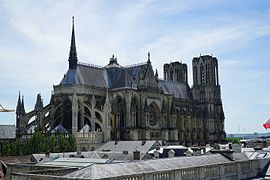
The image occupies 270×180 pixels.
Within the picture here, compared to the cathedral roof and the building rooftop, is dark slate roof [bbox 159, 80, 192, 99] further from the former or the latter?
the building rooftop

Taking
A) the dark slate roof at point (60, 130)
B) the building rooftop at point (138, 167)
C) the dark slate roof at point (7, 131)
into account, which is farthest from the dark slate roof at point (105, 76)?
the building rooftop at point (138, 167)

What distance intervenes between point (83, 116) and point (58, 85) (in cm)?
904

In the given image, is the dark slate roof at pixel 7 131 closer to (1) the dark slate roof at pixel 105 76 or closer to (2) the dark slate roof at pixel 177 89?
(1) the dark slate roof at pixel 105 76

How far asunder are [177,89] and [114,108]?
116 ft

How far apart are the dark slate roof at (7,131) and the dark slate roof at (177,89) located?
40.1m

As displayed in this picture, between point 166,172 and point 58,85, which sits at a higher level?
point 58,85

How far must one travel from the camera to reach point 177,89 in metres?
115

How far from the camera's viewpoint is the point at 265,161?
2617 cm

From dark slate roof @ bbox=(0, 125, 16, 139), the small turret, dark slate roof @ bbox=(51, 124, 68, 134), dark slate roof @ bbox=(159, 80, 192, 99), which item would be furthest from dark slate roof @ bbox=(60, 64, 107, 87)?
dark slate roof @ bbox=(159, 80, 192, 99)

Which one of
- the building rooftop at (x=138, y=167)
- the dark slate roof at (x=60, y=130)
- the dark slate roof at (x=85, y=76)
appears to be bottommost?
the building rooftop at (x=138, y=167)

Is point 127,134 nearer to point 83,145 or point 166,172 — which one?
point 83,145

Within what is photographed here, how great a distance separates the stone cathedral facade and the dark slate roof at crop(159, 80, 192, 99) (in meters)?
0.03

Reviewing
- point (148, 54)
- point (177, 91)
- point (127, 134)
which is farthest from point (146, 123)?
point (177, 91)

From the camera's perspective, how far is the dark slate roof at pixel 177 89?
356 ft
